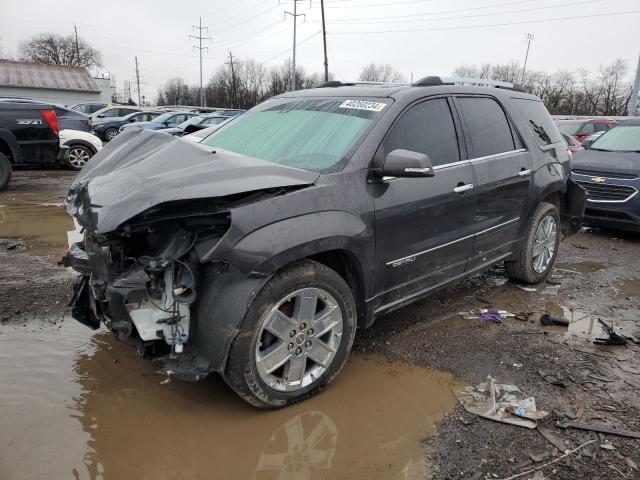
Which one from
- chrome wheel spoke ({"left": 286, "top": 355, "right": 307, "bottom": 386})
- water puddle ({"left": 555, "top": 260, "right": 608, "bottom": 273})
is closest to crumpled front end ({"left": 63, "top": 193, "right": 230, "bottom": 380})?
chrome wheel spoke ({"left": 286, "top": 355, "right": 307, "bottom": 386})

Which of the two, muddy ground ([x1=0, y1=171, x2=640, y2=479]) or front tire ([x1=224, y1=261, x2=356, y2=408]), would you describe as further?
front tire ([x1=224, y1=261, x2=356, y2=408])

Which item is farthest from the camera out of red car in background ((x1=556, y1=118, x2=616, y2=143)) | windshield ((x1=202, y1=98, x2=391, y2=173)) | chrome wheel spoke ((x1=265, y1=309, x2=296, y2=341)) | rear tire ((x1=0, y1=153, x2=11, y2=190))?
red car in background ((x1=556, y1=118, x2=616, y2=143))

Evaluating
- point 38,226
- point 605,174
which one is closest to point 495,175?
point 605,174

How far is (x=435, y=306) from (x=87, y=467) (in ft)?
10.1

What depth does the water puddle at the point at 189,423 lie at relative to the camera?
8.10 ft

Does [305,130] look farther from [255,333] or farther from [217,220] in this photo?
[255,333]

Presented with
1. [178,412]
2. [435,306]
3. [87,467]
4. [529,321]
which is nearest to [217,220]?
[178,412]

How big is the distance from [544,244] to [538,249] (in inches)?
5.0

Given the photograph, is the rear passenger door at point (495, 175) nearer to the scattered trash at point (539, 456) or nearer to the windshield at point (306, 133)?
the windshield at point (306, 133)

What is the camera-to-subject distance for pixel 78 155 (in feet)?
39.7

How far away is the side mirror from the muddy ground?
4.45 feet

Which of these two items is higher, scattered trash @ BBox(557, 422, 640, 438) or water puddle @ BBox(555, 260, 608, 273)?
water puddle @ BBox(555, 260, 608, 273)

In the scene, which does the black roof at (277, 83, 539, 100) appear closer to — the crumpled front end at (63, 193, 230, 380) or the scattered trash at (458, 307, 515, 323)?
the crumpled front end at (63, 193, 230, 380)

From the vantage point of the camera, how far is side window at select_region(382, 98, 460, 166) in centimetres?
340
